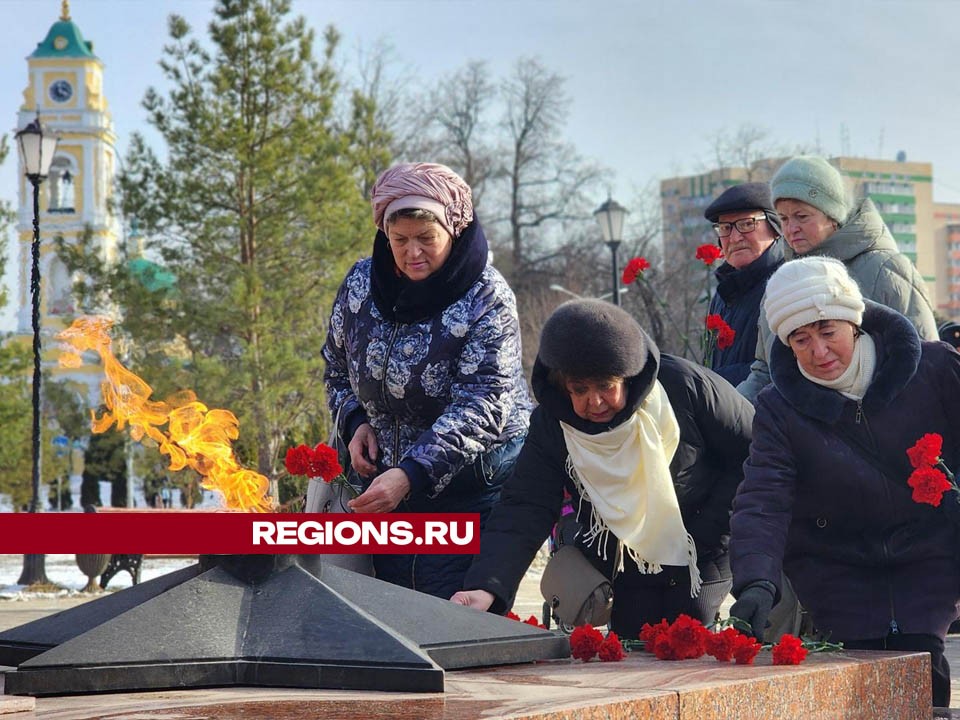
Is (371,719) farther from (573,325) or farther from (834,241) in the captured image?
(834,241)

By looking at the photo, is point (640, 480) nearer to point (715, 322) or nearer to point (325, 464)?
point (325, 464)

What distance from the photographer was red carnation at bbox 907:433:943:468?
3795 millimetres

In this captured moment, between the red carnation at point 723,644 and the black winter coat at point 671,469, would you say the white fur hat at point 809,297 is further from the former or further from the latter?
the red carnation at point 723,644

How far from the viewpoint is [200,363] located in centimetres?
2117

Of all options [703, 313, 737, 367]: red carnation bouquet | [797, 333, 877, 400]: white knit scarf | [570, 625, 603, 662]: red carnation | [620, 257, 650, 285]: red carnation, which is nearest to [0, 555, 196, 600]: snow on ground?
[620, 257, 650, 285]: red carnation

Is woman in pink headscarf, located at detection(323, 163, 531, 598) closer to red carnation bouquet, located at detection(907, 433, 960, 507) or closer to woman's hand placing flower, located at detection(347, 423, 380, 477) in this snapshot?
woman's hand placing flower, located at detection(347, 423, 380, 477)

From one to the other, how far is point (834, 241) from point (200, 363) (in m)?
16.7

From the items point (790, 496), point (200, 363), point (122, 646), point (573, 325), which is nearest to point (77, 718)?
point (122, 646)

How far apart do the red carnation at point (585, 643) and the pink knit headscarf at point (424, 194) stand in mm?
1350

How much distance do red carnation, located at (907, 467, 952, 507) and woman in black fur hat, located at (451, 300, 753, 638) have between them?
0.68 metres

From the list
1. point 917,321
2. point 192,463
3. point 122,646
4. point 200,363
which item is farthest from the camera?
point 200,363

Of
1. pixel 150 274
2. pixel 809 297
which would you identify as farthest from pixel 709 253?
pixel 150 274

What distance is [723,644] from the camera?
11.3ft

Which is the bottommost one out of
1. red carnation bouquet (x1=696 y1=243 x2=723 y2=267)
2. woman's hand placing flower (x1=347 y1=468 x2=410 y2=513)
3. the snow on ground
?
the snow on ground
